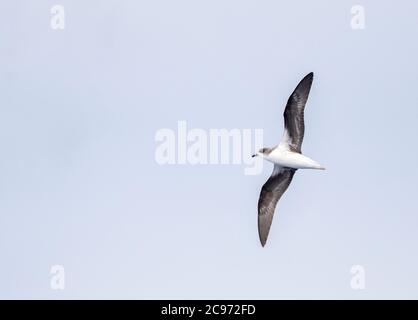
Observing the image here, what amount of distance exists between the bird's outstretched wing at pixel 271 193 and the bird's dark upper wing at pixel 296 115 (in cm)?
175

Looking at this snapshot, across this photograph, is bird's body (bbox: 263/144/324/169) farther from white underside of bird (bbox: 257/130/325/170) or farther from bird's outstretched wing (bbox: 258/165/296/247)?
bird's outstretched wing (bbox: 258/165/296/247)

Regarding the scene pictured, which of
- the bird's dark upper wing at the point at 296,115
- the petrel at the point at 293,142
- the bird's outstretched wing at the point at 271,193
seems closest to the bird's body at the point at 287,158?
the petrel at the point at 293,142

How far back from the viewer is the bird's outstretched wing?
125 feet

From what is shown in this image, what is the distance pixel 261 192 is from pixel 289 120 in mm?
3682

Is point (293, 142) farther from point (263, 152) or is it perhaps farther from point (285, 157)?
point (263, 152)

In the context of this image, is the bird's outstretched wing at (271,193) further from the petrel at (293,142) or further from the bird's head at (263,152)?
the bird's head at (263,152)

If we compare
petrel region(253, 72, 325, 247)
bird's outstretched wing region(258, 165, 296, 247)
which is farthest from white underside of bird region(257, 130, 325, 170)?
bird's outstretched wing region(258, 165, 296, 247)

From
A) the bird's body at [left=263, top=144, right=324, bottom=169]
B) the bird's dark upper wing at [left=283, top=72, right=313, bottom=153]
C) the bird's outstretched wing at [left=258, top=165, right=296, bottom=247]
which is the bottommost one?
the bird's outstretched wing at [left=258, top=165, right=296, bottom=247]

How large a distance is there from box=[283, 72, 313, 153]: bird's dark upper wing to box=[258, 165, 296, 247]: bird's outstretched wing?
5.74ft

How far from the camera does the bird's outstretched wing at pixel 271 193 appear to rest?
38.1 metres
